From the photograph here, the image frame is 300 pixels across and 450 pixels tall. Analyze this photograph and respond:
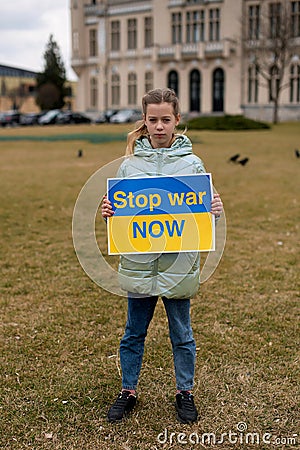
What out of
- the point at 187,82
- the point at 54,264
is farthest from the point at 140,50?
the point at 54,264

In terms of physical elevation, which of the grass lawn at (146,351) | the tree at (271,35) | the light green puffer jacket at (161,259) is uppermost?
the tree at (271,35)

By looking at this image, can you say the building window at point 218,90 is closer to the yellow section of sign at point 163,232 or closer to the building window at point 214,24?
the building window at point 214,24

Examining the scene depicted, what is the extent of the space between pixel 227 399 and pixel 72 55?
58.1m

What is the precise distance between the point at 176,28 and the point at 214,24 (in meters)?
3.73

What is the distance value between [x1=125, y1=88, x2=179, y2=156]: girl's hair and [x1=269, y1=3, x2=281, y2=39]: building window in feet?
132

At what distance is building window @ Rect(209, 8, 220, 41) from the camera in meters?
50.1

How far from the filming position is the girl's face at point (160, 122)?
118 inches

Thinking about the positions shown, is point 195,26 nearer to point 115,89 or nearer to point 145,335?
point 115,89

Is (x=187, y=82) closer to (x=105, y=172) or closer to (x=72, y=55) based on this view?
(x=72, y=55)

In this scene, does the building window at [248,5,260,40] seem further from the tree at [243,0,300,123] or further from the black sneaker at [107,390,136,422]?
the black sneaker at [107,390,136,422]

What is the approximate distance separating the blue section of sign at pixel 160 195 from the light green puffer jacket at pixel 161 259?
5 centimetres

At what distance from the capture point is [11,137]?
91.5 ft

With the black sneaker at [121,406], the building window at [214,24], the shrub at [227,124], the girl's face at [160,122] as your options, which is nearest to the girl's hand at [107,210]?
the girl's face at [160,122]

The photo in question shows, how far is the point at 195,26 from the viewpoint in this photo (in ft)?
168
